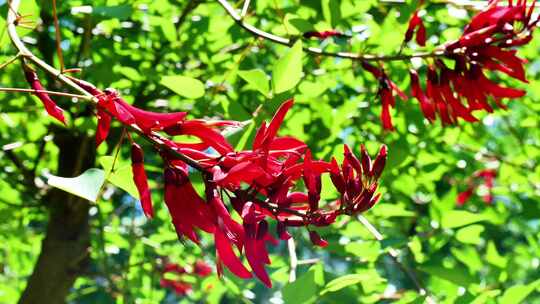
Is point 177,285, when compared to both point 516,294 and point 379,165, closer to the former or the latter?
point 516,294

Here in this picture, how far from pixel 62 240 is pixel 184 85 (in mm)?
730

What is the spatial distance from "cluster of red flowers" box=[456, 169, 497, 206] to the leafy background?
0.09 m

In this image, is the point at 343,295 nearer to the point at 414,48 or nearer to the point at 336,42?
the point at 336,42

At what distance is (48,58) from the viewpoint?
1.33 meters

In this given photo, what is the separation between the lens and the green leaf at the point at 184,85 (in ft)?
2.61

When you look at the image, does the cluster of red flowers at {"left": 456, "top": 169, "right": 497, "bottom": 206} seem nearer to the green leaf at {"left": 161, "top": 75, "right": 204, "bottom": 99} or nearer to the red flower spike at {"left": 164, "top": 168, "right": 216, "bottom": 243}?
the green leaf at {"left": 161, "top": 75, "right": 204, "bottom": 99}

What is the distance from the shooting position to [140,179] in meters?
0.56

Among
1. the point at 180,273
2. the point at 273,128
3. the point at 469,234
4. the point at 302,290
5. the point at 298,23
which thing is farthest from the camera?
the point at 180,273

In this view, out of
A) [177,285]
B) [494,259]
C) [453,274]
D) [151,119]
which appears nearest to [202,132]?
[151,119]

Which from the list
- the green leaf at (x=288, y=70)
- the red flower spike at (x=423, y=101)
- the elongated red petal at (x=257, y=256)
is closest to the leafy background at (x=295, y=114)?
the green leaf at (x=288, y=70)

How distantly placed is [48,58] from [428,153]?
664 mm

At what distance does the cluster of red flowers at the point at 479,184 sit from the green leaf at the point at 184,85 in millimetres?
1000

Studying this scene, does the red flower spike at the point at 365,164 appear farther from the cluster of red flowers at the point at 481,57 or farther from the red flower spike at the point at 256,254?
the cluster of red flowers at the point at 481,57

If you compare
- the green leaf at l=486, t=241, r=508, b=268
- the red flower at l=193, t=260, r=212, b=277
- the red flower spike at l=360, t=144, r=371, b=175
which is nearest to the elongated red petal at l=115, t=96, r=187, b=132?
the red flower spike at l=360, t=144, r=371, b=175
